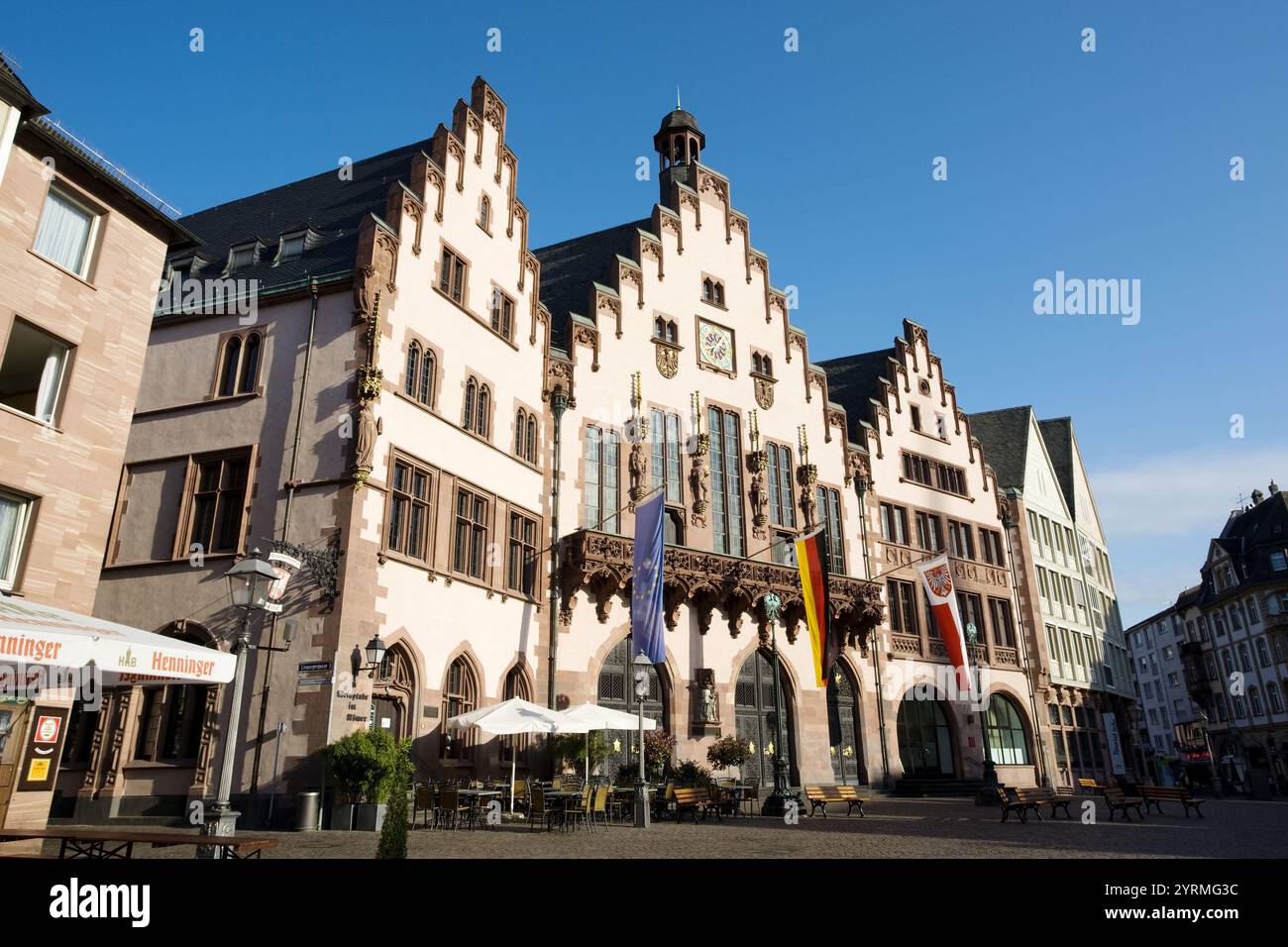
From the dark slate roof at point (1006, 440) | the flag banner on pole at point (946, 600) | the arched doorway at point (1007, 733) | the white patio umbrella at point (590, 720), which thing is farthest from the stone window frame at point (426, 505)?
the dark slate roof at point (1006, 440)

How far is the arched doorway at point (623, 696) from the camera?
28.9 meters

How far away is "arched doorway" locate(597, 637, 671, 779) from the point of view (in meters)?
28.9

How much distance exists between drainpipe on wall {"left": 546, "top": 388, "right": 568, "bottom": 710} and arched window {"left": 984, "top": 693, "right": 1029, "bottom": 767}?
2413 centimetres

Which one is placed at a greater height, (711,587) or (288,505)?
(288,505)

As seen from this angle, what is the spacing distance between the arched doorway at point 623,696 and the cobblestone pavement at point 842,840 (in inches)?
200

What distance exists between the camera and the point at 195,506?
925 inches

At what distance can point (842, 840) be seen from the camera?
18.1 metres

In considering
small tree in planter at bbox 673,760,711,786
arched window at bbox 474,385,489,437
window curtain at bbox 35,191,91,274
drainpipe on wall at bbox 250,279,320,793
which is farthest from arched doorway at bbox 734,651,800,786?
window curtain at bbox 35,191,91,274

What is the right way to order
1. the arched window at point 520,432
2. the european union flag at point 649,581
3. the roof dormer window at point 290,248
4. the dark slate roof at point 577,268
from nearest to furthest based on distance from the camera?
the roof dormer window at point 290,248
the european union flag at point 649,581
the arched window at point 520,432
the dark slate roof at point 577,268

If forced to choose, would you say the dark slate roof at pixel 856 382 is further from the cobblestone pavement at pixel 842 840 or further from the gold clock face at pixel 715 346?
the cobblestone pavement at pixel 842 840

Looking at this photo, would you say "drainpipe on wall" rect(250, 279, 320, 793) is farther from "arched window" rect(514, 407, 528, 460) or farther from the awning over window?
the awning over window

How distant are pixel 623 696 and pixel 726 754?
12.9ft

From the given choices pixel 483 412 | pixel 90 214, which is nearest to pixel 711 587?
pixel 483 412

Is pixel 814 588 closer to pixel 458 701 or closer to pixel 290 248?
pixel 458 701
